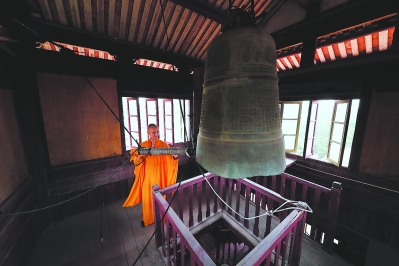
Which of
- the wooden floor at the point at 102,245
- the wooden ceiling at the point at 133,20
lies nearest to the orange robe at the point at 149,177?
the wooden floor at the point at 102,245

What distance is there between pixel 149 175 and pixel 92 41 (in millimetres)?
3158

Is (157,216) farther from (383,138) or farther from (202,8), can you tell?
(383,138)

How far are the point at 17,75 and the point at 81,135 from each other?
1673 mm

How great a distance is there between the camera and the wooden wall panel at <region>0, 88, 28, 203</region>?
8.45ft

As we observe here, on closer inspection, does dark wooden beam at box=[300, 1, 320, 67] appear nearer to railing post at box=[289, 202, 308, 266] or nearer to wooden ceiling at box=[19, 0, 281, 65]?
wooden ceiling at box=[19, 0, 281, 65]

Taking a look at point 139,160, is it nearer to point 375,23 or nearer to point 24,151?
point 24,151

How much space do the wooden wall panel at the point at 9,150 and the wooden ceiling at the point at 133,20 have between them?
1.51 m

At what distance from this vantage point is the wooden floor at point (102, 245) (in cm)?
297

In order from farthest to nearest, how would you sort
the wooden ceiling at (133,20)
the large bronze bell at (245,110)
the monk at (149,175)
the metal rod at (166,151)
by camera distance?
1. the monk at (149,175)
2. the wooden ceiling at (133,20)
3. the metal rod at (166,151)
4. the large bronze bell at (245,110)

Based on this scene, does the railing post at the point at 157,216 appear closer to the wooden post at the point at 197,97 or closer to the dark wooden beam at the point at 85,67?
the wooden post at the point at 197,97

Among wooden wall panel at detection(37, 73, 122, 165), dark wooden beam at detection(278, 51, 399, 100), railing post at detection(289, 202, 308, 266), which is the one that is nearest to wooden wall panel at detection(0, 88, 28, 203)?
wooden wall panel at detection(37, 73, 122, 165)

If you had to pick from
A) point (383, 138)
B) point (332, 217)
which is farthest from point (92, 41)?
point (383, 138)

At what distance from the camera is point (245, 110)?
4.32ft

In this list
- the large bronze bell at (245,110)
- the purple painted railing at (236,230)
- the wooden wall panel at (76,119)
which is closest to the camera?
the large bronze bell at (245,110)
